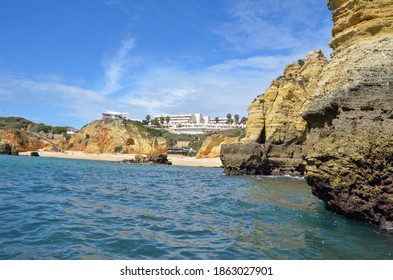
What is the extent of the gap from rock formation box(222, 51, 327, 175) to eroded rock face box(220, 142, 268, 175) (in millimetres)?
1637

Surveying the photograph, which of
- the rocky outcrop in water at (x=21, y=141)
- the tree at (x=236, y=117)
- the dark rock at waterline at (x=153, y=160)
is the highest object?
the tree at (x=236, y=117)

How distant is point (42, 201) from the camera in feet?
42.5

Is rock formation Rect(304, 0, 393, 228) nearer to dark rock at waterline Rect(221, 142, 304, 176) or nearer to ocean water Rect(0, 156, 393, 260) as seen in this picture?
ocean water Rect(0, 156, 393, 260)

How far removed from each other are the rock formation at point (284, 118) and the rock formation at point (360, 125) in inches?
1089

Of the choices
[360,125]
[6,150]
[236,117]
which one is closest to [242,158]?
[360,125]

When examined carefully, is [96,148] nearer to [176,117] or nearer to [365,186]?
[365,186]

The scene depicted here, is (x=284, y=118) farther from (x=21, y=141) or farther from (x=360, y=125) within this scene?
(x=21, y=141)

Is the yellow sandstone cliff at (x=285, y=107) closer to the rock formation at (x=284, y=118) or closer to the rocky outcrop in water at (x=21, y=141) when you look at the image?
the rock formation at (x=284, y=118)

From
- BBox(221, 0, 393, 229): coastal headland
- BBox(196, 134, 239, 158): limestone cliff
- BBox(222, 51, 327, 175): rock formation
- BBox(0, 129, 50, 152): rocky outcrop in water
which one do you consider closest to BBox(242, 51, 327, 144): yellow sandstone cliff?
BBox(222, 51, 327, 175): rock formation

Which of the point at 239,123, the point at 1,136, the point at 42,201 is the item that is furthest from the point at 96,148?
the point at 239,123

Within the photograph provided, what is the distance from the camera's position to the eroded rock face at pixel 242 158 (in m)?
38.7

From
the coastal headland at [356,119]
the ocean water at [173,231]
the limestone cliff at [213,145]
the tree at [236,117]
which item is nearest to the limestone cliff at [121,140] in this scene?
the limestone cliff at [213,145]

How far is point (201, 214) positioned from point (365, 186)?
5.44 m

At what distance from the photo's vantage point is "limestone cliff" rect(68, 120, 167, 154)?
82.2m
